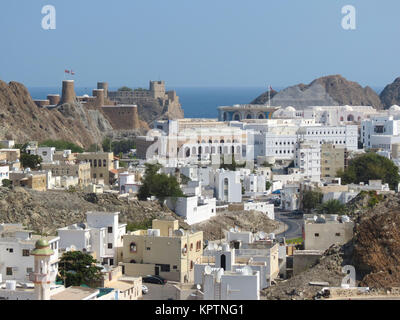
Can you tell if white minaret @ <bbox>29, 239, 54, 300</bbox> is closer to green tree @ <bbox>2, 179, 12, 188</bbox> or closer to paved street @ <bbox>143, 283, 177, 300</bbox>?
paved street @ <bbox>143, 283, 177, 300</bbox>

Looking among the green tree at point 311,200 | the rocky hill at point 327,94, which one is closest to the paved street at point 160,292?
the green tree at point 311,200

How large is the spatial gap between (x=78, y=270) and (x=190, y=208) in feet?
50.6

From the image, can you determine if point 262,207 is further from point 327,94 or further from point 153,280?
point 327,94

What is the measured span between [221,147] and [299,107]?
124 ft

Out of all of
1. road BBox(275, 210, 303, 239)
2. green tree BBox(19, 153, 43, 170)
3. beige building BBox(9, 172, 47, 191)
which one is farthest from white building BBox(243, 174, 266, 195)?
beige building BBox(9, 172, 47, 191)

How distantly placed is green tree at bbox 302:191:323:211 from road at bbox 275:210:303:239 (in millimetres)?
767

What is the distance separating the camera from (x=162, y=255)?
26.4m

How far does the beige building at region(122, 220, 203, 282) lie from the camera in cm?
2616

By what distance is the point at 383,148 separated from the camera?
70.4 m

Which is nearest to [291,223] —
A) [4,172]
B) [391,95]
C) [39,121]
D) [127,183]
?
[127,183]

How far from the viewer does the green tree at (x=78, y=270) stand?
22.4 metres

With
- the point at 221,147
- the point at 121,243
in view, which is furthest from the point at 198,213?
the point at 221,147

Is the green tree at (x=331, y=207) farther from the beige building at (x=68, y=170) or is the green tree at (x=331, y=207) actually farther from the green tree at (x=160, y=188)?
the beige building at (x=68, y=170)
